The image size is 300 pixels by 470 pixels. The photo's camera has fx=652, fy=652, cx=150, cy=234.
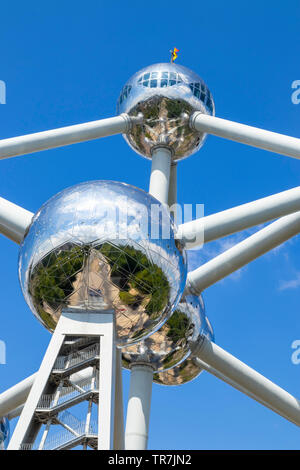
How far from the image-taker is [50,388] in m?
8.26

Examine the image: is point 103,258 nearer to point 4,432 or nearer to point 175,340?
point 175,340

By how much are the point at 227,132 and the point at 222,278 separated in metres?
3.30

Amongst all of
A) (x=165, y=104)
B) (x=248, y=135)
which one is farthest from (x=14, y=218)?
(x=165, y=104)

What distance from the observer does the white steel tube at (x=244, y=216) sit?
35.1 ft

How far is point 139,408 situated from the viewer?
461 inches

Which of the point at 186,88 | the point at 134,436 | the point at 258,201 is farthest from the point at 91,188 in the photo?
the point at 186,88

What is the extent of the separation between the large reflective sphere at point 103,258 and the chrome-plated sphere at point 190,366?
3490 millimetres

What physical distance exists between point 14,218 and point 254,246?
164 inches

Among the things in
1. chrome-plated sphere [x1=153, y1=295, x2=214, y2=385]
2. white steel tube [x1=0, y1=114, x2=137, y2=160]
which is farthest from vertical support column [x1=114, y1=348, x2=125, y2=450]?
white steel tube [x1=0, y1=114, x2=137, y2=160]

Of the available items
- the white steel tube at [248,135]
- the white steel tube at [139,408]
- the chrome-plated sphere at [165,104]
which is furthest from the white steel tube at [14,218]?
the chrome-plated sphere at [165,104]

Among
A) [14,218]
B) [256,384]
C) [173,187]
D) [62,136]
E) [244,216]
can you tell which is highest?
[173,187]

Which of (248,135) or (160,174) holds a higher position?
(160,174)

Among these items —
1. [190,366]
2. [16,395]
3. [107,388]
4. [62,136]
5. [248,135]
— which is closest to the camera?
[107,388]

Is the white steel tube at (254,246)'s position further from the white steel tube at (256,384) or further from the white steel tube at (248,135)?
the white steel tube at (256,384)
